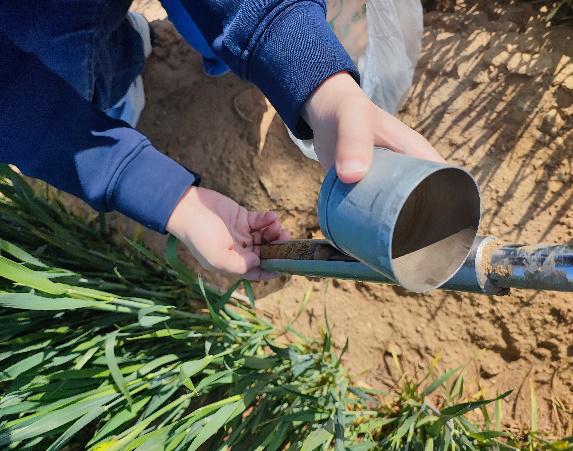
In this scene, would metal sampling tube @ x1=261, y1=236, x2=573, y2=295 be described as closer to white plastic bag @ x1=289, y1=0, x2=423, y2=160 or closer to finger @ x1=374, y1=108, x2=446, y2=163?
finger @ x1=374, y1=108, x2=446, y2=163

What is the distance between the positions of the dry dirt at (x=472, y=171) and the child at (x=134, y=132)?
40cm

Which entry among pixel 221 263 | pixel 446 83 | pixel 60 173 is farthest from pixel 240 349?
pixel 446 83

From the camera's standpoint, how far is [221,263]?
102 cm

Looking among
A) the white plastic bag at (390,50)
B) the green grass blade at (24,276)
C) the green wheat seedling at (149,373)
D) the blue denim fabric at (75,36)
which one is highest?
the white plastic bag at (390,50)

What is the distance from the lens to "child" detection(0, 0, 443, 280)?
2.83 feet

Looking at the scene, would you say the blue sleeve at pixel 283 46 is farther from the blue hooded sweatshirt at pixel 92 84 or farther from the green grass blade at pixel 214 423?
the green grass blade at pixel 214 423

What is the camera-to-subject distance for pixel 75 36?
1.02 metres

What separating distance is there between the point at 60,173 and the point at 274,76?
1.70ft

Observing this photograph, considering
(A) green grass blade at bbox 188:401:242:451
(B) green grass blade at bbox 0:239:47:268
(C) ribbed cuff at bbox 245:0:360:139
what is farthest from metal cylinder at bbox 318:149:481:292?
(B) green grass blade at bbox 0:239:47:268

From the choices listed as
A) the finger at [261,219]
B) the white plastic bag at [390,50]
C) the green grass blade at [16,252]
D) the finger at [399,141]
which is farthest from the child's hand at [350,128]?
the green grass blade at [16,252]

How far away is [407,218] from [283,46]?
421 mm

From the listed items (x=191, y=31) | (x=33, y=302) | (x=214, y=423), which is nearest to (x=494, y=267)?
(x=214, y=423)

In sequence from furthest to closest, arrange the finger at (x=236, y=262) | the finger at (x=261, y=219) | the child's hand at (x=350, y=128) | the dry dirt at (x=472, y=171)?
the dry dirt at (x=472, y=171) < the finger at (x=261, y=219) < the finger at (x=236, y=262) < the child's hand at (x=350, y=128)

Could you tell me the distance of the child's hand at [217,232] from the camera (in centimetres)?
102
